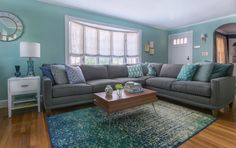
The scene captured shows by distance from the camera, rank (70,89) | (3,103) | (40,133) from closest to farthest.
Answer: (40,133)
(70,89)
(3,103)

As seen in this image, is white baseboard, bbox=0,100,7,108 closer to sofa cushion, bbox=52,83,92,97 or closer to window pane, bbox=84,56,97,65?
sofa cushion, bbox=52,83,92,97

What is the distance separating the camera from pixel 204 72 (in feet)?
8.98

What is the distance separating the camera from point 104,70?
11.8ft

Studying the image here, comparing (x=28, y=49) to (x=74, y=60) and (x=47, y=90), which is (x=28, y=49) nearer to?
(x=47, y=90)

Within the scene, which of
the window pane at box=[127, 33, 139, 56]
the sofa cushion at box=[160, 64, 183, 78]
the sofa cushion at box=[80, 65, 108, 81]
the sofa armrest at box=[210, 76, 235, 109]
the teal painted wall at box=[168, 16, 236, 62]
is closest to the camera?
the sofa armrest at box=[210, 76, 235, 109]

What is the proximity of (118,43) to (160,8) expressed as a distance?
5.64 feet

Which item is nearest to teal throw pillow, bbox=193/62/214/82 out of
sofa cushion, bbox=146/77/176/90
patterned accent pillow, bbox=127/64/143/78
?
sofa cushion, bbox=146/77/176/90

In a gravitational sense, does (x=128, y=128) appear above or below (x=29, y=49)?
below

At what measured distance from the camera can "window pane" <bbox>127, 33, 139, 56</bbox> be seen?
4.86 m

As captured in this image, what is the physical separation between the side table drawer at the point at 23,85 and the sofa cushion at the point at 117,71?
1.78 m

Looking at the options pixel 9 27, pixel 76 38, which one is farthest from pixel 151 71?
pixel 9 27

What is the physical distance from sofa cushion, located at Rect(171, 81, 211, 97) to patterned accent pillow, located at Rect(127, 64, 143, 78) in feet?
3.66

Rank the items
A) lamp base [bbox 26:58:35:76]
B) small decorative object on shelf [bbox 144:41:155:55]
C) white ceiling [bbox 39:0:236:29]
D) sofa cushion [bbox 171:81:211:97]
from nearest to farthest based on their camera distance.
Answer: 1. sofa cushion [bbox 171:81:211:97]
2. lamp base [bbox 26:58:35:76]
3. white ceiling [bbox 39:0:236:29]
4. small decorative object on shelf [bbox 144:41:155:55]

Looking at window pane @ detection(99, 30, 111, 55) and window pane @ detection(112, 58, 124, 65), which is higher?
window pane @ detection(99, 30, 111, 55)
